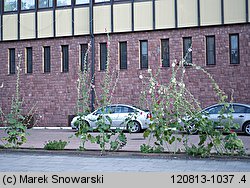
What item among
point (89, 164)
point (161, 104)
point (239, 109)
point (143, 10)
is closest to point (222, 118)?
point (161, 104)

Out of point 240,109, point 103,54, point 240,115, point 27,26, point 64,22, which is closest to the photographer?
point 240,115

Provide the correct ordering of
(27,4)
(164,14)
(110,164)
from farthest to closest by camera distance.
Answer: (27,4)
(164,14)
(110,164)

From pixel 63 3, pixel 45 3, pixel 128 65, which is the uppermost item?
pixel 45 3

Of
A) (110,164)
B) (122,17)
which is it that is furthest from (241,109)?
(110,164)

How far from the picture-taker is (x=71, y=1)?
78.2 ft

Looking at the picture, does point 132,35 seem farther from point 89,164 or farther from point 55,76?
point 89,164

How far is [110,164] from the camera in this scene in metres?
9.22

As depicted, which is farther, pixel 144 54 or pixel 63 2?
pixel 63 2

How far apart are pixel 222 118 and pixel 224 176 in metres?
2.69

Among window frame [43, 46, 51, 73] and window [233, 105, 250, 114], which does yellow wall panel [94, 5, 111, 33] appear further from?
window [233, 105, 250, 114]

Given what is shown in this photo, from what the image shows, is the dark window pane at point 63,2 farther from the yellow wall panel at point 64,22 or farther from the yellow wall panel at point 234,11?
the yellow wall panel at point 234,11

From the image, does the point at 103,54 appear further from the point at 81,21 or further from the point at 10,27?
the point at 10,27

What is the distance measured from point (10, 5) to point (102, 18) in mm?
6225

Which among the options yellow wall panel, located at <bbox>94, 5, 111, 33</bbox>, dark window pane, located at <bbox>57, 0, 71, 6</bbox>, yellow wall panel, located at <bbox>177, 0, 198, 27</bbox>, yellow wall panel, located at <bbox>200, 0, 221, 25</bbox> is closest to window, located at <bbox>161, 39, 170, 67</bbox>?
yellow wall panel, located at <bbox>177, 0, 198, 27</bbox>
